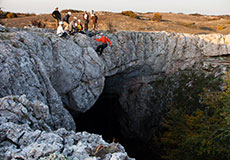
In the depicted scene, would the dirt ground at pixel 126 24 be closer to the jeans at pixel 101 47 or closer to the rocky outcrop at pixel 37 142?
the jeans at pixel 101 47

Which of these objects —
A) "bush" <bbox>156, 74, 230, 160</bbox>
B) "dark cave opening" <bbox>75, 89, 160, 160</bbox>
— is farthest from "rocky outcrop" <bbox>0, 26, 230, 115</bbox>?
"bush" <bbox>156, 74, 230, 160</bbox>

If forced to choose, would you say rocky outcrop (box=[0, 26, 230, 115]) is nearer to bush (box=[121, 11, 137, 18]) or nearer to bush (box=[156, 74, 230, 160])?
bush (box=[156, 74, 230, 160])

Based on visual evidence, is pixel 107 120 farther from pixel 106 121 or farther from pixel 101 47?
pixel 101 47

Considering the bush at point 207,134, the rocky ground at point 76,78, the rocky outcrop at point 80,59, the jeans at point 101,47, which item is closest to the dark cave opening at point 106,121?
the rocky ground at point 76,78

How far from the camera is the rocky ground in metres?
3.90

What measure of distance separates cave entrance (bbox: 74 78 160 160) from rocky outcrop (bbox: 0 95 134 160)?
569 inches

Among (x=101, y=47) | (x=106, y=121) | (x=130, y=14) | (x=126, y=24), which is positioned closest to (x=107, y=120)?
(x=106, y=121)

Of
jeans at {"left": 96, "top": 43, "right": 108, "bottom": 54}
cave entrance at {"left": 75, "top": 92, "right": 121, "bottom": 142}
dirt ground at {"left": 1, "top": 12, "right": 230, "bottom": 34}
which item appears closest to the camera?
jeans at {"left": 96, "top": 43, "right": 108, "bottom": 54}

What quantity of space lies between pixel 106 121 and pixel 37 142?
64.4ft

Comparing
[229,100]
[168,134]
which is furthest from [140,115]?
[229,100]

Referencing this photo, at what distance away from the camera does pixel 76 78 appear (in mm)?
11305

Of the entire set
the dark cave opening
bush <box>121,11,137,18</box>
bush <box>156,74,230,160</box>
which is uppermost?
bush <box>121,11,137,18</box>

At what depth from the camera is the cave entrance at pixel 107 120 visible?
20267 mm

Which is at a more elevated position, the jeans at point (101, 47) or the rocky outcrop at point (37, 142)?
the jeans at point (101, 47)
